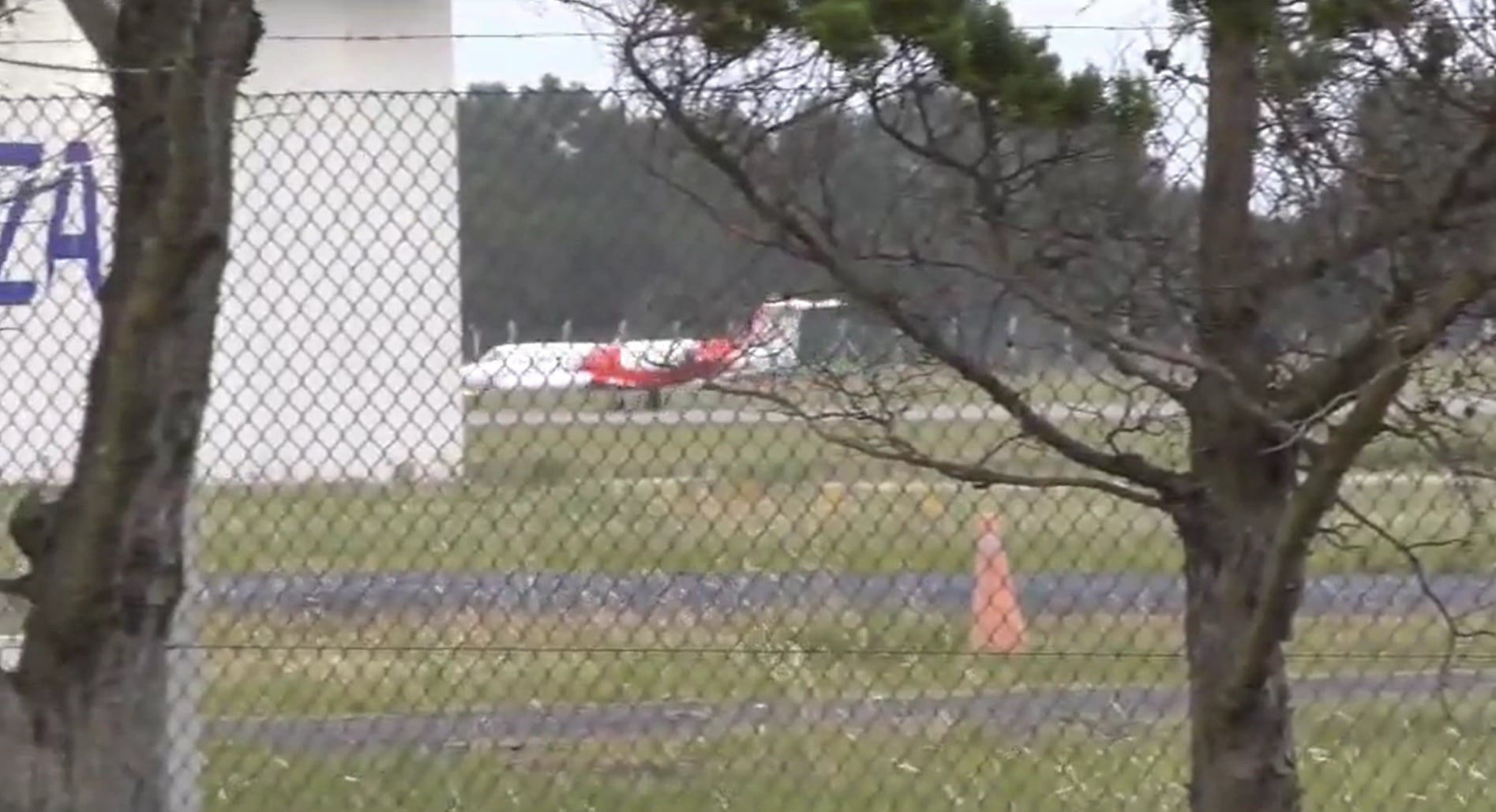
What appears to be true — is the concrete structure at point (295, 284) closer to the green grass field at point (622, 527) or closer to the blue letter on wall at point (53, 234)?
the blue letter on wall at point (53, 234)

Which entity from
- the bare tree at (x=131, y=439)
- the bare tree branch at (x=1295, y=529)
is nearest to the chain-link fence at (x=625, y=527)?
the bare tree branch at (x=1295, y=529)

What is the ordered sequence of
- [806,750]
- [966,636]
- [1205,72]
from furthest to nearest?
[966,636]
[806,750]
[1205,72]

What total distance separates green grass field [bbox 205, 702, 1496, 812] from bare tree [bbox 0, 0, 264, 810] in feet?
7.11

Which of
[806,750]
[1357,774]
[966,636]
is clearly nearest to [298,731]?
[806,750]

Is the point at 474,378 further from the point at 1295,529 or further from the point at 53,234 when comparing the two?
the point at 1295,529

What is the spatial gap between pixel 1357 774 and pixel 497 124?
302 cm

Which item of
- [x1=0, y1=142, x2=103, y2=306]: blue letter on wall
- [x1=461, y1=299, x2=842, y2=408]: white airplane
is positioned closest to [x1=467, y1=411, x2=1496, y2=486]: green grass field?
[x1=461, y1=299, x2=842, y2=408]: white airplane

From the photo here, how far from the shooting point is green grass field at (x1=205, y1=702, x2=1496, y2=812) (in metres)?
5.66

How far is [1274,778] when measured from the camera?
387 centimetres

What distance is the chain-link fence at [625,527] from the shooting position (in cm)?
437

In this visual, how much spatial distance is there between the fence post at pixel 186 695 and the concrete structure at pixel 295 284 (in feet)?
1.47

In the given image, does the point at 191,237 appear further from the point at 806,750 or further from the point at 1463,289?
the point at 806,750

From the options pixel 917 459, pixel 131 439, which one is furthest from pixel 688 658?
pixel 131 439

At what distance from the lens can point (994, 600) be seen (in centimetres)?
611
